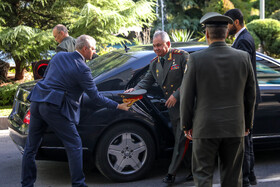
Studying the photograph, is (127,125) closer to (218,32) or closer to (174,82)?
(174,82)

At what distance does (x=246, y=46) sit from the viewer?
4137 millimetres

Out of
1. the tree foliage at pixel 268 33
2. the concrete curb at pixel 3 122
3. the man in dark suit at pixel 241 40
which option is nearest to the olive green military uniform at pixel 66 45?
the concrete curb at pixel 3 122

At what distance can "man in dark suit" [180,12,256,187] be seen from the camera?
3.02 meters

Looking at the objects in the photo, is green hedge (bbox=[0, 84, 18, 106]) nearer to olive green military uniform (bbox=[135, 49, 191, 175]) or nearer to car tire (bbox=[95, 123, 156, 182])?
car tire (bbox=[95, 123, 156, 182])

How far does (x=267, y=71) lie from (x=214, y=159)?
2.50 m

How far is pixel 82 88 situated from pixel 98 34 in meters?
7.40

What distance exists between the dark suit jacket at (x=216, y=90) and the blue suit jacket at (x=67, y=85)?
4.29 ft

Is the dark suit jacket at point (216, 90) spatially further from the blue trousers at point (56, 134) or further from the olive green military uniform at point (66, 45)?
the olive green military uniform at point (66, 45)

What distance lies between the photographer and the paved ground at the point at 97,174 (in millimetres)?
4688

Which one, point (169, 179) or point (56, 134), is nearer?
point (56, 134)

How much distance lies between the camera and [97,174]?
16.6 feet

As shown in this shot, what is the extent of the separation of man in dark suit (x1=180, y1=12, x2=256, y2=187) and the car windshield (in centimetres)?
190

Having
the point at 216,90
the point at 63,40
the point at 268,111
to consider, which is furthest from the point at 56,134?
the point at 268,111

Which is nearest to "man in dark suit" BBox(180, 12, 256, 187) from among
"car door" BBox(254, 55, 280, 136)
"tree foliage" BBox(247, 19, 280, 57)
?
"car door" BBox(254, 55, 280, 136)
